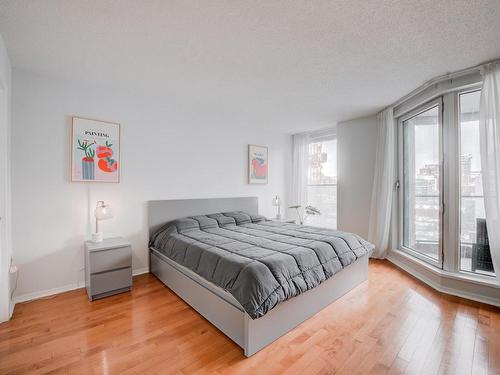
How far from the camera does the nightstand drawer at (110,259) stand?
2.58m

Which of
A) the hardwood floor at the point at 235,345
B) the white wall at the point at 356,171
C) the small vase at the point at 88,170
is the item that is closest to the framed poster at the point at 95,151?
the small vase at the point at 88,170

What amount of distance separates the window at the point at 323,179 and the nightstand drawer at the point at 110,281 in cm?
383

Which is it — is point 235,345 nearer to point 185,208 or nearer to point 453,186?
point 185,208

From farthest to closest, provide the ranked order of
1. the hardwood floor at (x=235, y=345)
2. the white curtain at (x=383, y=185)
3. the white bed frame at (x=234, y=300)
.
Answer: the white curtain at (x=383, y=185) < the white bed frame at (x=234, y=300) < the hardwood floor at (x=235, y=345)

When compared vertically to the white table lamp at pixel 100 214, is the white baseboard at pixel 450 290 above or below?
below

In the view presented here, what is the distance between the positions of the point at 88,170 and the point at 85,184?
178 millimetres

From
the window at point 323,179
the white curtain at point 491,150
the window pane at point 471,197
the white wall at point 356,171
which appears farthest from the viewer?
the window at point 323,179

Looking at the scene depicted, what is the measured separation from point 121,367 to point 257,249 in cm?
137

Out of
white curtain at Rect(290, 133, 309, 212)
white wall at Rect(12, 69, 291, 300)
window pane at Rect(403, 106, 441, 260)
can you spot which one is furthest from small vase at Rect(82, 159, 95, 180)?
window pane at Rect(403, 106, 441, 260)

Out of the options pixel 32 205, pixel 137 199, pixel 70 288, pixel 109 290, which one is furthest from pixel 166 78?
pixel 70 288

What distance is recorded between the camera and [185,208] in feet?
12.1

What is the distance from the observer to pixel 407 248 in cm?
368

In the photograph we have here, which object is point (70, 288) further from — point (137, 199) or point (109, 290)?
point (137, 199)

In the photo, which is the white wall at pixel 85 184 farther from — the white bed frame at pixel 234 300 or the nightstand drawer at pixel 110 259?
the nightstand drawer at pixel 110 259
